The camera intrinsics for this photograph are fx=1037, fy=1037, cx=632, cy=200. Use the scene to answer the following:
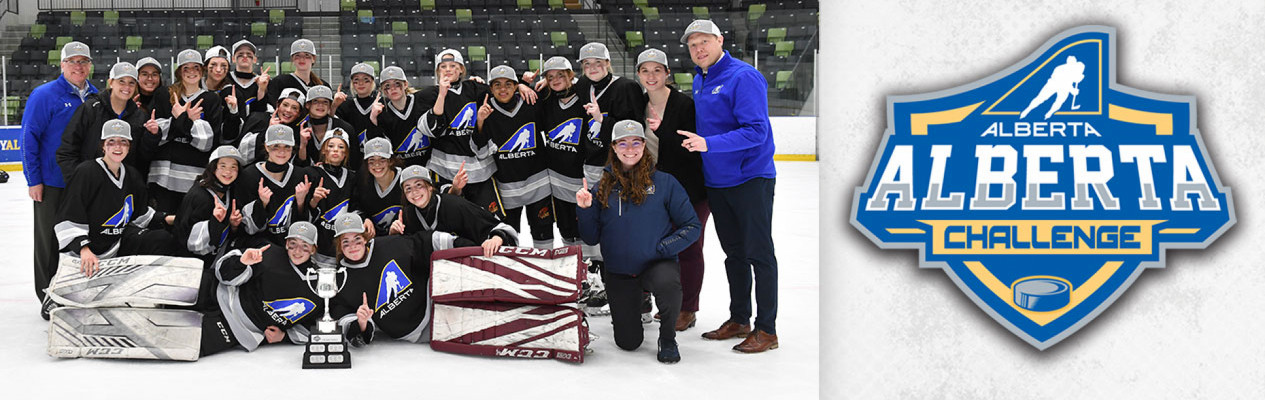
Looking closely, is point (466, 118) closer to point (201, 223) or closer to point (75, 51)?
point (201, 223)

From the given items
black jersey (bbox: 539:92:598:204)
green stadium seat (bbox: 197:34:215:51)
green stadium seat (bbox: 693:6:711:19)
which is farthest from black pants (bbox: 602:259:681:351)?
green stadium seat (bbox: 693:6:711:19)

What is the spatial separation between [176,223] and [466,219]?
3.35ft

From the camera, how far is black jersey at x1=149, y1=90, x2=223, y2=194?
3799 mm

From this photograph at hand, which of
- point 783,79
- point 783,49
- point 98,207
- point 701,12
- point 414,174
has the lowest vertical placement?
point 98,207

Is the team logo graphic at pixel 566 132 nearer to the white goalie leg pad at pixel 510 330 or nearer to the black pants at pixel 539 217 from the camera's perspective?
the black pants at pixel 539 217

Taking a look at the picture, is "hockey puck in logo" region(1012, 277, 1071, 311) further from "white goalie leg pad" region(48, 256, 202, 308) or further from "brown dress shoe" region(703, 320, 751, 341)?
"white goalie leg pad" region(48, 256, 202, 308)

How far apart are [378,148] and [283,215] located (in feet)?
1.34

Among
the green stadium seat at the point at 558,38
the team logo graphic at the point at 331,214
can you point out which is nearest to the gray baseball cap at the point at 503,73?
the team logo graphic at the point at 331,214

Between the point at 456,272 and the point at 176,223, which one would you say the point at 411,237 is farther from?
the point at 176,223

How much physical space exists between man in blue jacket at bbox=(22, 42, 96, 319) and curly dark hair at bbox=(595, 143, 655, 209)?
2.10 metres

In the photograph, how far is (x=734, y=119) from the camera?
3215 mm

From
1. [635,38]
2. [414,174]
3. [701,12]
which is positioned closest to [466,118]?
[414,174]

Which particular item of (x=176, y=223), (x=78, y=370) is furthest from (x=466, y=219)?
(x=78, y=370)

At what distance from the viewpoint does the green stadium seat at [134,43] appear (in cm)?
1234
